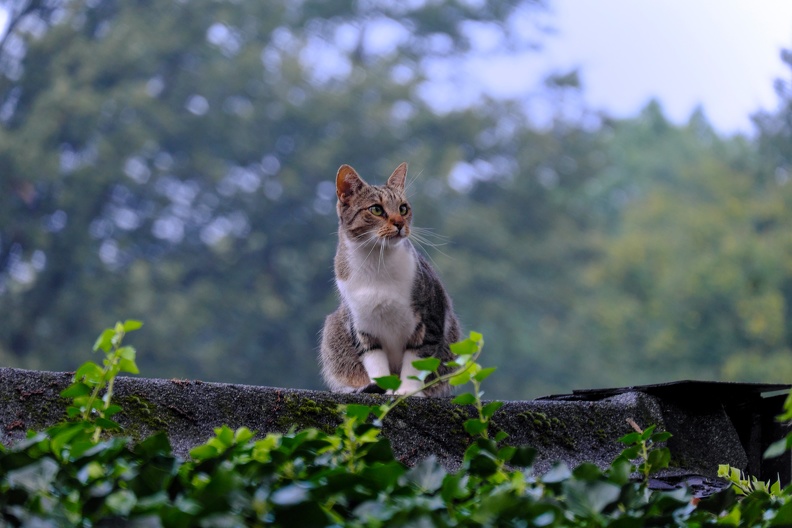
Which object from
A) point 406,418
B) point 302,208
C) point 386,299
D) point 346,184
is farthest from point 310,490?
point 302,208

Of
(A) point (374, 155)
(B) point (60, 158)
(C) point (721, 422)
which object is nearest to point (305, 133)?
(A) point (374, 155)

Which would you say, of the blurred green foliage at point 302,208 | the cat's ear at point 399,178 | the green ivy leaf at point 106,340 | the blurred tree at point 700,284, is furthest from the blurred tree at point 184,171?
the green ivy leaf at point 106,340

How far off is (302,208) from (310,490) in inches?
446

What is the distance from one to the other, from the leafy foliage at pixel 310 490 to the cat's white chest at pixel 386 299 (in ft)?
4.33

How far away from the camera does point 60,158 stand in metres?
11.3

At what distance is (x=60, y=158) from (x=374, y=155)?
12.5ft

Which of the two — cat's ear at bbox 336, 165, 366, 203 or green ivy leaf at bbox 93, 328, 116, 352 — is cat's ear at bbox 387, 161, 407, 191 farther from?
green ivy leaf at bbox 93, 328, 116, 352

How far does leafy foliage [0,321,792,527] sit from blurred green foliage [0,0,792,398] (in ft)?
33.3

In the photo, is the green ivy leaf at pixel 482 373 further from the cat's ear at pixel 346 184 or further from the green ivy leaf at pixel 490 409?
the cat's ear at pixel 346 184

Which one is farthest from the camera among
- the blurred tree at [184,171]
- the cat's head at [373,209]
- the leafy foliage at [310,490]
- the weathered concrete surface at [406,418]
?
the blurred tree at [184,171]

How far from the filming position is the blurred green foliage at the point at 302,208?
11.1 metres

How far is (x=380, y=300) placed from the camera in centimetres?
217

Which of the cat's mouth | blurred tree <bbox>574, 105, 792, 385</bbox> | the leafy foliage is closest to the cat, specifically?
the cat's mouth

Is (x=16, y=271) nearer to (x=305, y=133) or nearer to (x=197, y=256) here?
(x=197, y=256)
